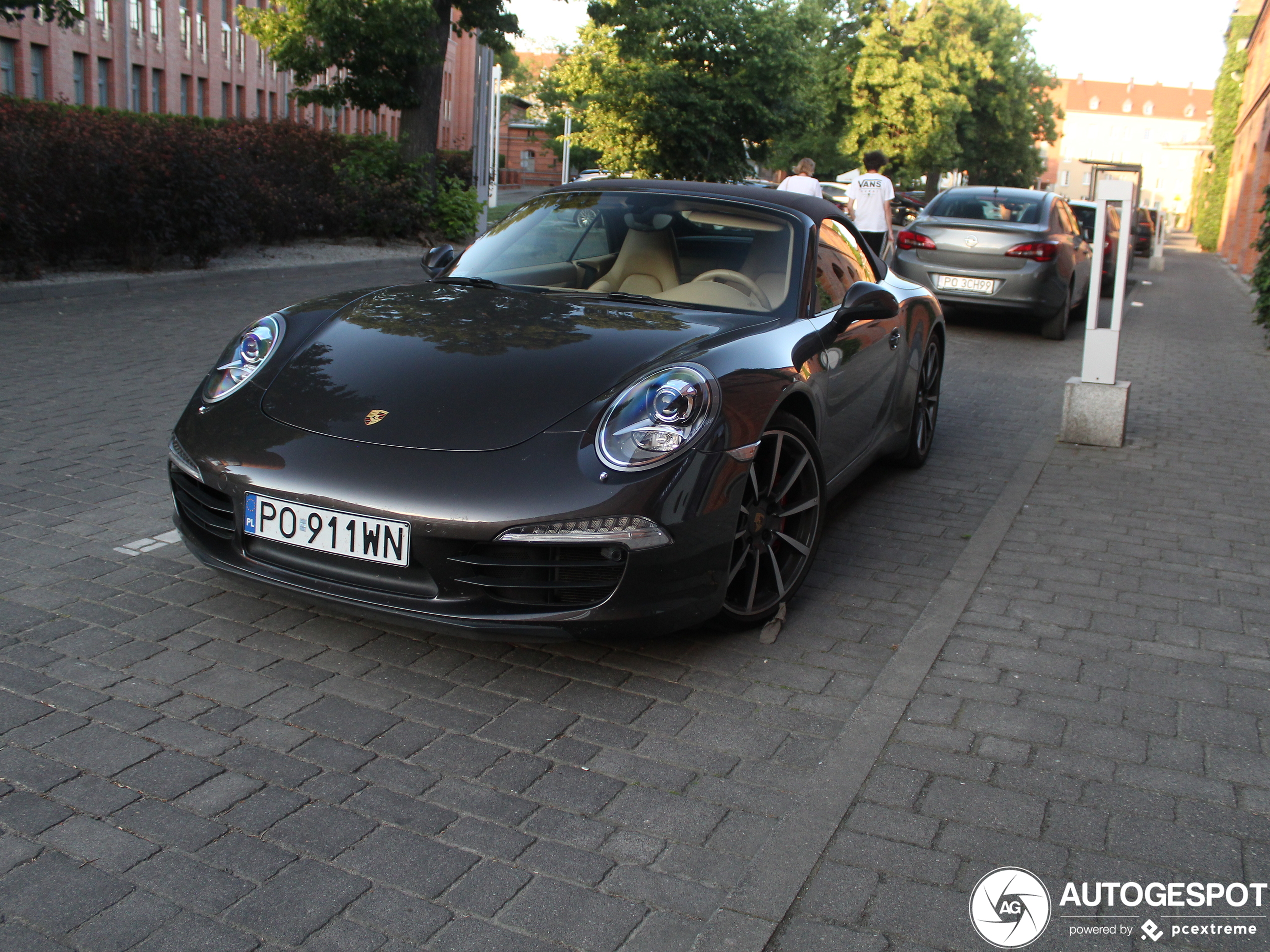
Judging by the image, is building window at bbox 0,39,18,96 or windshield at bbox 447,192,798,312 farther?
building window at bbox 0,39,18,96

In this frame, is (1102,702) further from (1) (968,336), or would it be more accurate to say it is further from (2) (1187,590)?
(1) (968,336)

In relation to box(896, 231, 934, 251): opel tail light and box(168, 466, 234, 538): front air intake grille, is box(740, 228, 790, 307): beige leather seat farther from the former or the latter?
box(896, 231, 934, 251): opel tail light

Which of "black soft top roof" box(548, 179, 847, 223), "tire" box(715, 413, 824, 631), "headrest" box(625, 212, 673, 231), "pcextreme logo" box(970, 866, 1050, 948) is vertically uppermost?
Answer: "black soft top roof" box(548, 179, 847, 223)

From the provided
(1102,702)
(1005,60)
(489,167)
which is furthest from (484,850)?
(1005,60)

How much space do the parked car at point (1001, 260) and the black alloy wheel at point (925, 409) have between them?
552cm

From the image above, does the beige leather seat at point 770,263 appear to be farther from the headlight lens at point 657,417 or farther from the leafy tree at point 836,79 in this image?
the leafy tree at point 836,79

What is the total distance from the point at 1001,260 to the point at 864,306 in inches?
335

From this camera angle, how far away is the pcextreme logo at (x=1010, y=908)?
2.43 m

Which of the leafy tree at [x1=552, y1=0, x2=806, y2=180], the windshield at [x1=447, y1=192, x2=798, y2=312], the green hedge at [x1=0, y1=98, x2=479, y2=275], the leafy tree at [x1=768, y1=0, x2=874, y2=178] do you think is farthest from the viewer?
the leafy tree at [x1=768, y1=0, x2=874, y2=178]

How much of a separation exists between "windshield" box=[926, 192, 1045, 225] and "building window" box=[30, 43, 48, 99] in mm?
26518

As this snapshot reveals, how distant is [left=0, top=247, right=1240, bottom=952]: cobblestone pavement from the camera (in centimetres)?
243

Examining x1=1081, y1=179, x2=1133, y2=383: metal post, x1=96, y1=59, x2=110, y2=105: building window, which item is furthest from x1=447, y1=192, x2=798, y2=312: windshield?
x1=96, y1=59, x2=110, y2=105: building window

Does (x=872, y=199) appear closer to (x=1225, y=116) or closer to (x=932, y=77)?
(x=1225, y=116)

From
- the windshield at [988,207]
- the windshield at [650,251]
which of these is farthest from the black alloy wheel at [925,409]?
the windshield at [988,207]
